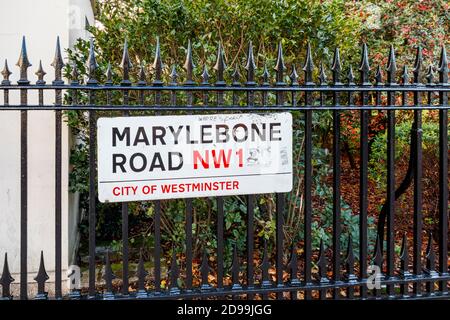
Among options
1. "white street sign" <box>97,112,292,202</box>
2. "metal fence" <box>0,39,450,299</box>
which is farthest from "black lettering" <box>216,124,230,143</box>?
"metal fence" <box>0,39,450,299</box>

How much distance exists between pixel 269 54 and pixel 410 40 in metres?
3.90

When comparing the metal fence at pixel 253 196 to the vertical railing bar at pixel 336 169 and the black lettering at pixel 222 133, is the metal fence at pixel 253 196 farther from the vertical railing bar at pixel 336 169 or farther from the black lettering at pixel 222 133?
the black lettering at pixel 222 133

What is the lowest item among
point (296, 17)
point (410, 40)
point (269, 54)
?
point (269, 54)

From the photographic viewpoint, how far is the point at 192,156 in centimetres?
302

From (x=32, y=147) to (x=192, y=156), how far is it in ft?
5.00

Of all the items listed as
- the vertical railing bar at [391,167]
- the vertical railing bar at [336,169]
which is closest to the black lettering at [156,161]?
the vertical railing bar at [336,169]

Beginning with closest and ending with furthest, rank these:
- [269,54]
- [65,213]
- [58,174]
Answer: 1. [58,174]
2. [65,213]
3. [269,54]

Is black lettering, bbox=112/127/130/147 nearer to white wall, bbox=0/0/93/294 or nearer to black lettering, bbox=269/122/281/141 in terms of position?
black lettering, bbox=269/122/281/141

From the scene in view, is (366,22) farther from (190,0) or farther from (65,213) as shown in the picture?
(65,213)

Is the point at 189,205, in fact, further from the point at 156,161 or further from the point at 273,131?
the point at 273,131

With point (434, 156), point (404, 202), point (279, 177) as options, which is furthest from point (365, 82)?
point (404, 202)

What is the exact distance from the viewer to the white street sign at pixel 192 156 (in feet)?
9.62

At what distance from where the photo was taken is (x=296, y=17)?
3.99m

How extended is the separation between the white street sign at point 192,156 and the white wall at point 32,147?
1.06 m
